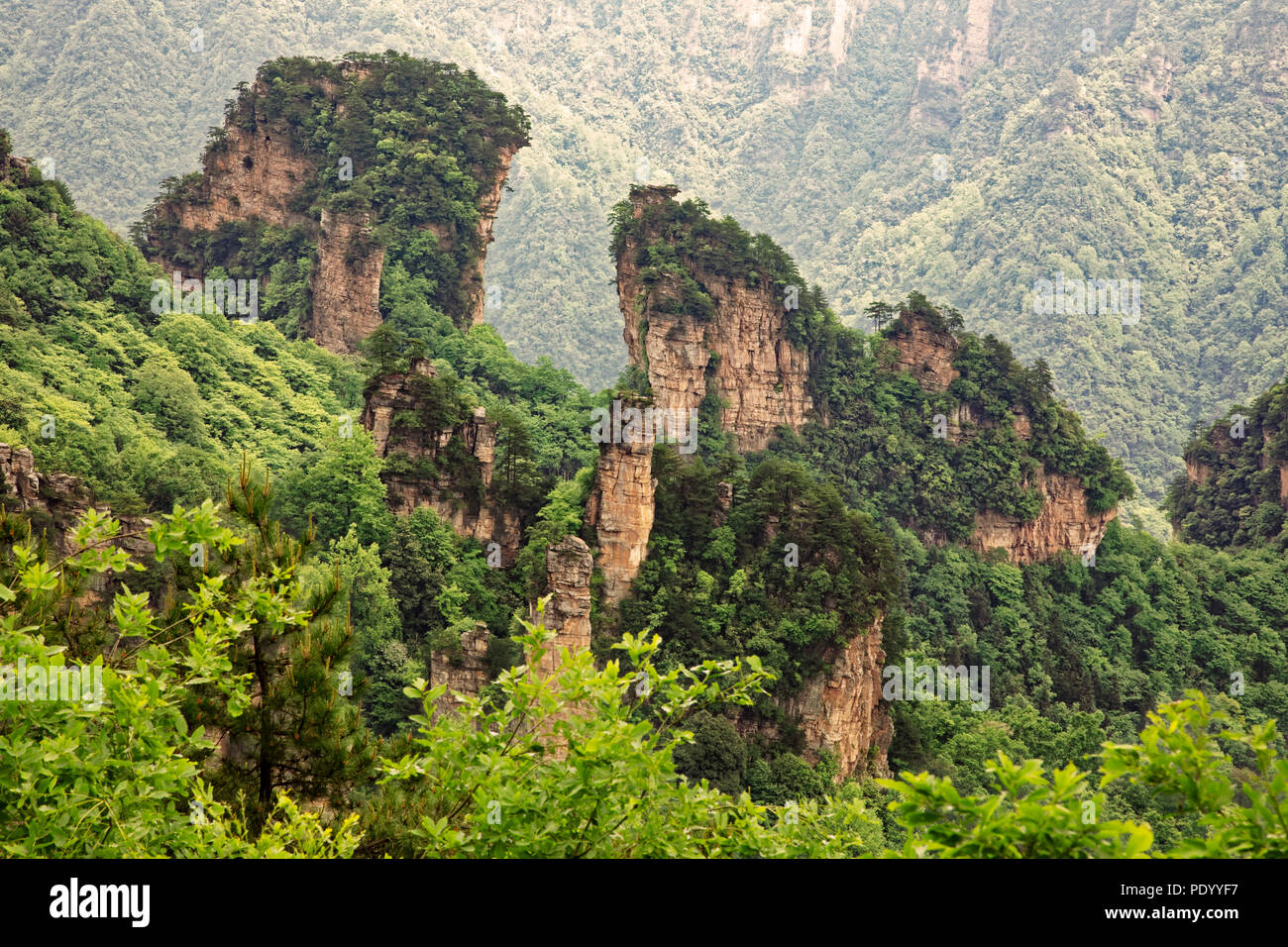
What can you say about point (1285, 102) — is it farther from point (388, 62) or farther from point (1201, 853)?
point (1201, 853)

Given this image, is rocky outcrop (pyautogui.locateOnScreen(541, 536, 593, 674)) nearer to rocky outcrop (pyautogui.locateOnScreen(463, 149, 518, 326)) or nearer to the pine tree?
the pine tree

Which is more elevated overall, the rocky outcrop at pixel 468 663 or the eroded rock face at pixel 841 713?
the rocky outcrop at pixel 468 663

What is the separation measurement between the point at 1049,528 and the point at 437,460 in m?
35.3

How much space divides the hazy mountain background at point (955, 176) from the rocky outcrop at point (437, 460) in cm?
7944

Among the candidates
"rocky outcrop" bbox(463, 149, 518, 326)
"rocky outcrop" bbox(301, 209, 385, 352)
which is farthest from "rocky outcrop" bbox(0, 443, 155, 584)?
"rocky outcrop" bbox(463, 149, 518, 326)

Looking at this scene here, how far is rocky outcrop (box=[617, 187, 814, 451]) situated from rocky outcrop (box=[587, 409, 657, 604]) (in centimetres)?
2165

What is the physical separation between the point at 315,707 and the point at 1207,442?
225ft

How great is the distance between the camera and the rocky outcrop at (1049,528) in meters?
60.5

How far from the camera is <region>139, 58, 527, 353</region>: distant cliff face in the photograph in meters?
59.2

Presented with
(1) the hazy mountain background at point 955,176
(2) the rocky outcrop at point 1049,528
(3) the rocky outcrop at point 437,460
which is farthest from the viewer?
(1) the hazy mountain background at point 955,176

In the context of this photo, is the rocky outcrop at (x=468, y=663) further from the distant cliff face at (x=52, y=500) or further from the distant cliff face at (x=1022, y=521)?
the distant cliff face at (x=1022, y=521)

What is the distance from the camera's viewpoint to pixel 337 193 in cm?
5984

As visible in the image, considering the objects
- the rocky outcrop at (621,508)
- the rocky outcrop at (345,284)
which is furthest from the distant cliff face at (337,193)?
the rocky outcrop at (621,508)

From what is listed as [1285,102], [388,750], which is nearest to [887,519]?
[388,750]
